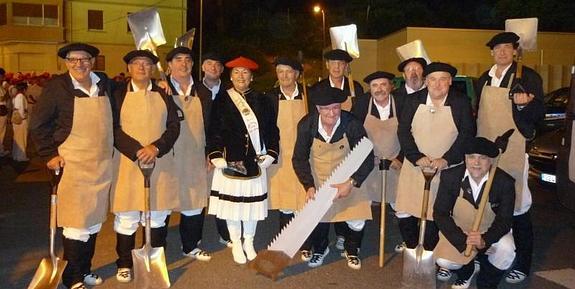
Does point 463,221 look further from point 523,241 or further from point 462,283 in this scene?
point 523,241

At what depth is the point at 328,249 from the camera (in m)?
6.22

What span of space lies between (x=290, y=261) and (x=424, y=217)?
4.16ft

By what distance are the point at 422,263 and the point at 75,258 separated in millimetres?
2787

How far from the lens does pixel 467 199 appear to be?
4867 mm

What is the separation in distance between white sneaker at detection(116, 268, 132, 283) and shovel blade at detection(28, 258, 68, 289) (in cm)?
58

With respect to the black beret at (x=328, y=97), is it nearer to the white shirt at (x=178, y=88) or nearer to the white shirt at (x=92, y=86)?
the white shirt at (x=178, y=88)

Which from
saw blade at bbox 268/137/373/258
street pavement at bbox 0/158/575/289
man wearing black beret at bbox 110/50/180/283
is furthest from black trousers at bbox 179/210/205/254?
saw blade at bbox 268/137/373/258

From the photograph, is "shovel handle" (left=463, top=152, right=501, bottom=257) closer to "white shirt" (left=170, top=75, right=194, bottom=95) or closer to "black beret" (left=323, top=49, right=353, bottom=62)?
"black beret" (left=323, top=49, right=353, bottom=62)

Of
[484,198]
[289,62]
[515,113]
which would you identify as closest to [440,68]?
[515,113]

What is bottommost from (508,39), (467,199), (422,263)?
(422,263)

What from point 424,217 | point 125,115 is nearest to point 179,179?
point 125,115

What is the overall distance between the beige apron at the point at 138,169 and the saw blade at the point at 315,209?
41.6 inches

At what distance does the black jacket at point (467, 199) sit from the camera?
4.74m

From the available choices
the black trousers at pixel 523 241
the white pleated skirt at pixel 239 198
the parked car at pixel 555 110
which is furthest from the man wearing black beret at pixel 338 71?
the parked car at pixel 555 110
